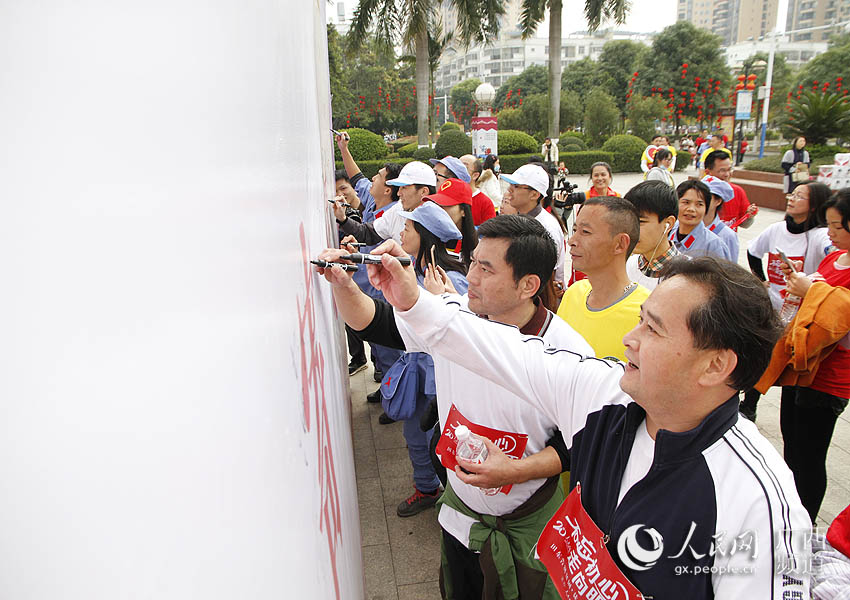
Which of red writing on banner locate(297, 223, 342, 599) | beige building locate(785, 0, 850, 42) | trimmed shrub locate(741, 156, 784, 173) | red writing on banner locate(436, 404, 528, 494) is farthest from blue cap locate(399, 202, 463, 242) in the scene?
beige building locate(785, 0, 850, 42)

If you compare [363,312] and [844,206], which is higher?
[844,206]

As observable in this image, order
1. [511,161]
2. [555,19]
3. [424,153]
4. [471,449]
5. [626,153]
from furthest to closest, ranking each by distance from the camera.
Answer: [626,153] → [511,161] → [555,19] → [424,153] → [471,449]

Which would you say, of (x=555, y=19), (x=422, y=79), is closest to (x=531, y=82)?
(x=555, y=19)

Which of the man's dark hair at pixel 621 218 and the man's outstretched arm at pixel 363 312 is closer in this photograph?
the man's outstretched arm at pixel 363 312

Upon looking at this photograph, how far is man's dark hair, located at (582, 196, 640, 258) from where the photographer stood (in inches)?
95.5

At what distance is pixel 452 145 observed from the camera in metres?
18.1

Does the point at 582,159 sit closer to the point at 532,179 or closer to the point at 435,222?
the point at 532,179

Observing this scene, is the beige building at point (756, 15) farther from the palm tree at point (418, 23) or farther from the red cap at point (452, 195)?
the red cap at point (452, 195)

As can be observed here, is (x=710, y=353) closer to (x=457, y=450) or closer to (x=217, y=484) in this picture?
(x=457, y=450)

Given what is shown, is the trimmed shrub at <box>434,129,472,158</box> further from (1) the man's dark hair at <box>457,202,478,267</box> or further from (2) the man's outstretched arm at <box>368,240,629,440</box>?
(2) the man's outstretched arm at <box>368,240,629,440</box>

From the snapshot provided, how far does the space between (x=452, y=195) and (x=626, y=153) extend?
784 inches

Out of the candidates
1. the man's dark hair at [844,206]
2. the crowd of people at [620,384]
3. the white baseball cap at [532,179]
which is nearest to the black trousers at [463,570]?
the crowd of people at [620,384]

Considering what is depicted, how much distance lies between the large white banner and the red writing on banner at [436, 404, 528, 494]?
1.43m

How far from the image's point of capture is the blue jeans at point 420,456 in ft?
10.7
